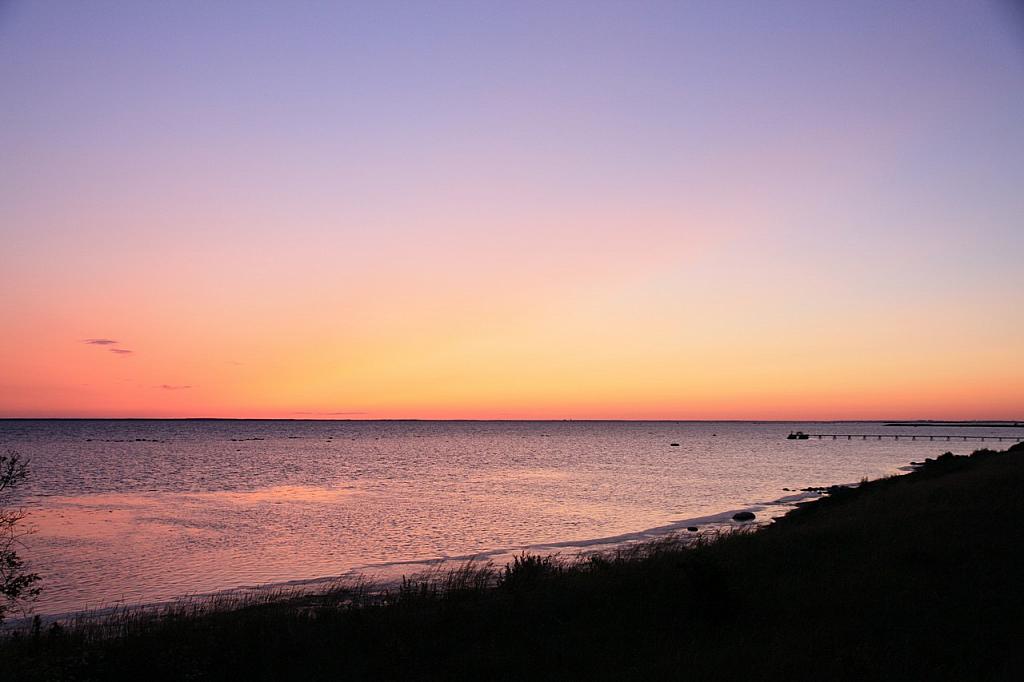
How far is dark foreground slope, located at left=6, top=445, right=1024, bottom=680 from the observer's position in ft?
39.2

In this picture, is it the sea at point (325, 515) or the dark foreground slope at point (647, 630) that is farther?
the sea at point (325, 515)

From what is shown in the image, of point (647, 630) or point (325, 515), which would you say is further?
point (325, 515)

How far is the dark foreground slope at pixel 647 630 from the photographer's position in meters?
11.9

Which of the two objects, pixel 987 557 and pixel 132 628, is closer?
pixel 132 628

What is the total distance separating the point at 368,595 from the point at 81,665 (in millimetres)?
10663

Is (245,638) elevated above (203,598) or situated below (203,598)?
above

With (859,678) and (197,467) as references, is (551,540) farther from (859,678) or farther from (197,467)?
(197,467)

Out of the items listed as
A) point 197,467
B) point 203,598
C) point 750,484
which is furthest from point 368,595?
point 197,467

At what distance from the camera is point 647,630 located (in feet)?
45.8

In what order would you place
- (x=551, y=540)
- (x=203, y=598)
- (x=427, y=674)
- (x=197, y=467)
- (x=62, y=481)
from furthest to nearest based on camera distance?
(x=197, y=467) < (x=62, y=481) < (x=551, y=540) < (x=203, y=598) < (x=427, y=674)

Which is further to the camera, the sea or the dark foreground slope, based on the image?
the sea

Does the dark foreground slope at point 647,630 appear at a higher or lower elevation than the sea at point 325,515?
higher

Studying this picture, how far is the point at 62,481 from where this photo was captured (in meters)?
65.6

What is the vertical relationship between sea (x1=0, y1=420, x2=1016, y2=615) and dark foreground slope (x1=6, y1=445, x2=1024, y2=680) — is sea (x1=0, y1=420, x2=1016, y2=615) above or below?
below
